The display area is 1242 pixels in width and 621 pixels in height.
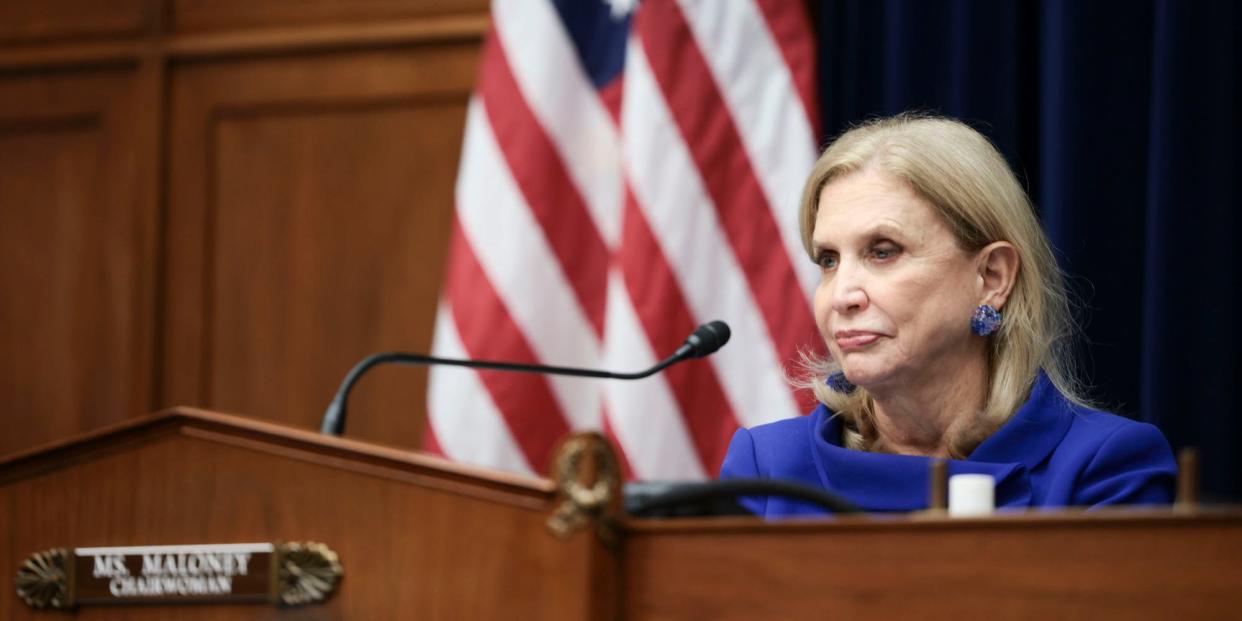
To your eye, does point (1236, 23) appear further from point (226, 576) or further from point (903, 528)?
point (226, 576)

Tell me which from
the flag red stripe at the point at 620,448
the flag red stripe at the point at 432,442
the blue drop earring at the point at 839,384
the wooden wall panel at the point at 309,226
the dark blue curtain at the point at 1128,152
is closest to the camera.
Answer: the blue drop earring at the point at 839,384

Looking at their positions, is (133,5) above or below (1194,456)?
above

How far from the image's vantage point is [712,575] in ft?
4.11

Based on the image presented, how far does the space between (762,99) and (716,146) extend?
0.46 ft

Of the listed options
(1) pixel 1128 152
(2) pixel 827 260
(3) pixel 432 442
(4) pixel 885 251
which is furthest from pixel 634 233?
(4) pixel 885 251

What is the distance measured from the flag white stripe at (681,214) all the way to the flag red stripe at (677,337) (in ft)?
0.09

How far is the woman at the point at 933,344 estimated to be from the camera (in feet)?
6.70

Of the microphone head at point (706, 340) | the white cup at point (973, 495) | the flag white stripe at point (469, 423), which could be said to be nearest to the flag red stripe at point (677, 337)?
the flag white stripe at point (469, 423)

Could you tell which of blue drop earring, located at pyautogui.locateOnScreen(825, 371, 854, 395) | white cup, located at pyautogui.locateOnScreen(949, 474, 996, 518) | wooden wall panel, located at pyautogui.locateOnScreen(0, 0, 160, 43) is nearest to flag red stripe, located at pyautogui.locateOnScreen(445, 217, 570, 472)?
blue drop earring, located at pyautogui.locateOnScreen(825, 371, 854, 395)

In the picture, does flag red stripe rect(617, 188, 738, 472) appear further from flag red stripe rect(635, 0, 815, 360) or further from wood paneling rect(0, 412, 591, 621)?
wood paneling rect(0, 412, 591, 621)

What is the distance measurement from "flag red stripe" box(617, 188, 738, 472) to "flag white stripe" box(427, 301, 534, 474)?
14.6 inches

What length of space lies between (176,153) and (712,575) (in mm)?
3172

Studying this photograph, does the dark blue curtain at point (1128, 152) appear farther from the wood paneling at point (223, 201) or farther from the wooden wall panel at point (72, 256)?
the wooden wall panel at point (72, 256)

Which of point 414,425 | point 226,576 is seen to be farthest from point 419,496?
point 414,425
